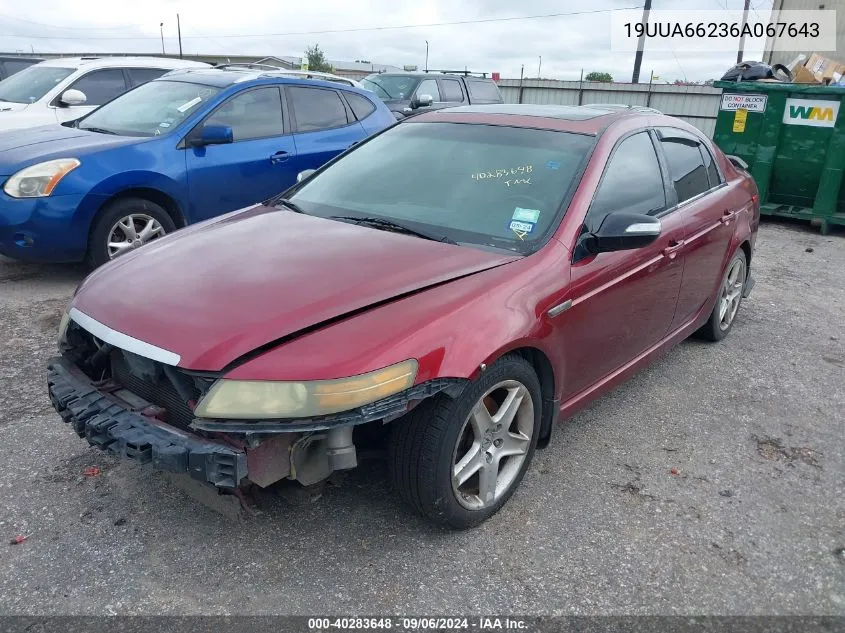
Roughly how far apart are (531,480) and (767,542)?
968 mm

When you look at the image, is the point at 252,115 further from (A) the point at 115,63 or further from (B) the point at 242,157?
(A) the point at 115,63

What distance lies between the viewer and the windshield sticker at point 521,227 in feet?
9.51

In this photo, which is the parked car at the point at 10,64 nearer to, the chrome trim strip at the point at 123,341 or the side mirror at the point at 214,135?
the side mirror at the point at 214,135

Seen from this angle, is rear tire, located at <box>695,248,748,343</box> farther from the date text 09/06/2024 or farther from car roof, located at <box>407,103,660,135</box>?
the date text 09/06/2024

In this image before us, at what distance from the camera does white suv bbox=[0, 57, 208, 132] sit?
7.47 meters

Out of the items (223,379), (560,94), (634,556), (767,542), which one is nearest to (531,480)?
(634,556)

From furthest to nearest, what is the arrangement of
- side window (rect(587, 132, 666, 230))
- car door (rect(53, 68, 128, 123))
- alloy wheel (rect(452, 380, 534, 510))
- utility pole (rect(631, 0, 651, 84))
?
1. utility pole (rect(631, 0, 651, 84))
2. car door (rect(53, 68, 128, 123))
3. side window (rect(587, 132, 666, 230))
4. alloy wheel (rect(452, 380, 534, 510))

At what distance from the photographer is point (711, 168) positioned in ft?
14.4

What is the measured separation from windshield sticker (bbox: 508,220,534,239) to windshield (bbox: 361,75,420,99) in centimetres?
1039

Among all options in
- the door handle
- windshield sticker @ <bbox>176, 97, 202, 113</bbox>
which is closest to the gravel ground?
the door handle

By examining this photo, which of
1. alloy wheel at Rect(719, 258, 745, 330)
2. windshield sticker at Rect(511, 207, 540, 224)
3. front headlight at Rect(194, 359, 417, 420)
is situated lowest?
alloy wheel at Rect(719, 258, 745, 330)

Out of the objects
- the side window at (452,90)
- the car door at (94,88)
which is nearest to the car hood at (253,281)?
the car door at (94,88)

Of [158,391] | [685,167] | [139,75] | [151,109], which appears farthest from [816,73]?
[158,391]

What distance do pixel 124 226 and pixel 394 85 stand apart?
886 cm
